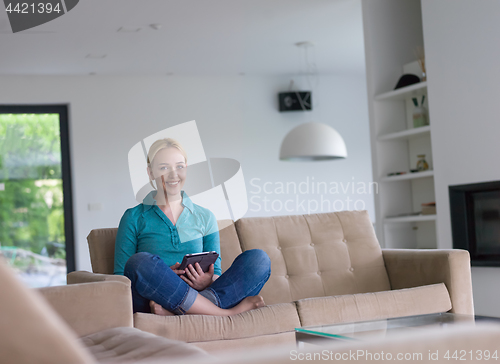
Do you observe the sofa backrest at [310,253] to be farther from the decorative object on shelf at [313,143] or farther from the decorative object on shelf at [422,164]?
the decorative object on shelf at [313,143]

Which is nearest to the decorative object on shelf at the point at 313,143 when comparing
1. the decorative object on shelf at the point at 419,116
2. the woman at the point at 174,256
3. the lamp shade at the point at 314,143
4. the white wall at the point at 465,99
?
the lamp shade at the point at 314,143

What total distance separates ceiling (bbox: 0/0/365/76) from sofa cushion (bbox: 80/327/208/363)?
330cm

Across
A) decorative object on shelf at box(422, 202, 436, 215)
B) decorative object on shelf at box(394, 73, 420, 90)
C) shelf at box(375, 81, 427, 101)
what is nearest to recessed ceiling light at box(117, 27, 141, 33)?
shelf at box(375, 81, 427, 101)

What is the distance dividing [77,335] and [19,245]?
5064 millimetres

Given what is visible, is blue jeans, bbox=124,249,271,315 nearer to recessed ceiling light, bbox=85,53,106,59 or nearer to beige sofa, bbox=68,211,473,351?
beige sofa, bbox=68,211,473,351

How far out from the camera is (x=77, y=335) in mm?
1590

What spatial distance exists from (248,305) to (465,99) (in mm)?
2354

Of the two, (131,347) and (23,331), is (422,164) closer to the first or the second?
(131,347)

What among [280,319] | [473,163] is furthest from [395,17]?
[280,319]

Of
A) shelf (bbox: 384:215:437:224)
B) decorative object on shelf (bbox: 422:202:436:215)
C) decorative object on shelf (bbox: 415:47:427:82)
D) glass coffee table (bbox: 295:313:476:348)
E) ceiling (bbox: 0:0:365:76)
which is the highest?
ceiling (bbox: 0:0:365:76)

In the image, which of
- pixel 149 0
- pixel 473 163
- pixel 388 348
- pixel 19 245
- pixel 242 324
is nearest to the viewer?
pixel 388 348

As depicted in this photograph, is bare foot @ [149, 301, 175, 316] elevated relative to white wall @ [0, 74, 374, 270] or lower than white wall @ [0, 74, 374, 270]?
lower

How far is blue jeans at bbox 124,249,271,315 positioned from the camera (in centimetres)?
210

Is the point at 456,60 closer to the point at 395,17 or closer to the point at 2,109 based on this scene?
the point at 395,17
